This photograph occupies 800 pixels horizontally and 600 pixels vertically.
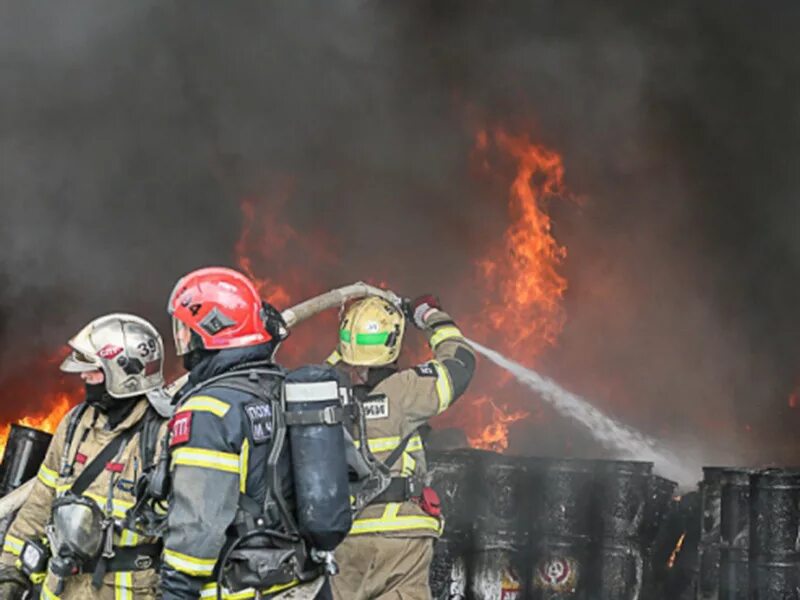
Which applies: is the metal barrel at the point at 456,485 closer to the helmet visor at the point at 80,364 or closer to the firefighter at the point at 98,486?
the firefighter at the point at 98,486

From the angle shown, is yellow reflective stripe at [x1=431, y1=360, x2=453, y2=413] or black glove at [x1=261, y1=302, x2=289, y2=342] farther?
yellow reflective stripe at [x1=431, y1=360, x2=453, y2=413]

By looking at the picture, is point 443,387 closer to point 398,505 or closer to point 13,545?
point 398,505

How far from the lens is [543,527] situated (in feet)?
20.6

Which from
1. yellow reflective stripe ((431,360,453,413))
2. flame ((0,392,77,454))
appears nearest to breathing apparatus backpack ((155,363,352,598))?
yellow reflective stripe ((431,360,453,413))

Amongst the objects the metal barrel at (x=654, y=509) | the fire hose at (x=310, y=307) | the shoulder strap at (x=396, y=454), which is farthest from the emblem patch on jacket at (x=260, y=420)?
the metal barrel at (x=654, y=509)

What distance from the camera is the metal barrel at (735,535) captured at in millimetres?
5855

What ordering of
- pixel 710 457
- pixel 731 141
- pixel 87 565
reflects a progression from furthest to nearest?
pixel 731 141
pixel 710 457
pixel 87 565

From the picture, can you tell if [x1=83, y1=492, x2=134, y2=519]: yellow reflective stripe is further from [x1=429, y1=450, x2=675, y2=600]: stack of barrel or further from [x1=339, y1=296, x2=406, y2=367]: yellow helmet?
[x1=429, y1=450, x2=675, y2=600]: stack of barrel

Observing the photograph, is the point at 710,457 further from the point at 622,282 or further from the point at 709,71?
the point at 709,71

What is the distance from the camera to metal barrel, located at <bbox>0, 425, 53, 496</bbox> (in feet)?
17.1

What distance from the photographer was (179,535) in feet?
9.06

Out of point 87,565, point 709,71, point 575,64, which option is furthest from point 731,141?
point 87,565

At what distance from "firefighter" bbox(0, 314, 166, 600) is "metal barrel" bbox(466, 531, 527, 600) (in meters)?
2.97

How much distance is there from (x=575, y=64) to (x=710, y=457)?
4.94 m
